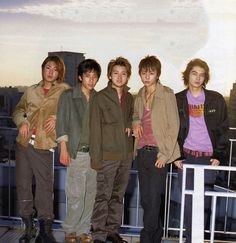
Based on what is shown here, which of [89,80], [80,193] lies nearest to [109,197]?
[80,193]

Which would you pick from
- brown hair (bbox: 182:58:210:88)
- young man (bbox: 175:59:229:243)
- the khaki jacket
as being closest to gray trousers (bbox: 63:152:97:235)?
the khaki jacket

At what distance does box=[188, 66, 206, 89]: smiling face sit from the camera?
8.28ft

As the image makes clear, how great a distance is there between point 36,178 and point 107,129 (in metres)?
0.68

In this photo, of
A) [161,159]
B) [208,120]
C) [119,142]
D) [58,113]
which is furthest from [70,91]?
[208,120]

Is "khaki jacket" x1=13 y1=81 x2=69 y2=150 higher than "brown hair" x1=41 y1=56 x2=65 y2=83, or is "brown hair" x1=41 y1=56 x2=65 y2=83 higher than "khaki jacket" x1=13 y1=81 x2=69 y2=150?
"brown hair" x1=41 y1=56 x2=65 y2=83

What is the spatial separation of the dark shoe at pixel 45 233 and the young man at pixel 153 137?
70 cm

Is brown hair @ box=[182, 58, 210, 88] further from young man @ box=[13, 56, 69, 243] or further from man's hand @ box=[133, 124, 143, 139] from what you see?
young man @ box=[13, 56, 69, 243]

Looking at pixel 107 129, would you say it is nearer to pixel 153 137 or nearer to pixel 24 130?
pixel 153 137

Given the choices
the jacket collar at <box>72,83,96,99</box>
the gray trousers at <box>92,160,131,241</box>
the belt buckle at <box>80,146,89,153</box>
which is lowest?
the gray trousers at <box>92,160,131,241</box>

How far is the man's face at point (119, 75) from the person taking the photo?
8.49ft

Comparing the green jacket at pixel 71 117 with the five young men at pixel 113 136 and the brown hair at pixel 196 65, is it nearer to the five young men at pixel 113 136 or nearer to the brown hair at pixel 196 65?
the five young men at pixel 113 136

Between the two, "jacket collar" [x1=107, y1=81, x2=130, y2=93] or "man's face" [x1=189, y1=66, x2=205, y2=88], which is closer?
"man's face" [x1=189, y1=66, x2=205, y2=88]

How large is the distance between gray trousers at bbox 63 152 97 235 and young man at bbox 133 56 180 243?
364 millimetres

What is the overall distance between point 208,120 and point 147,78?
494 mm
